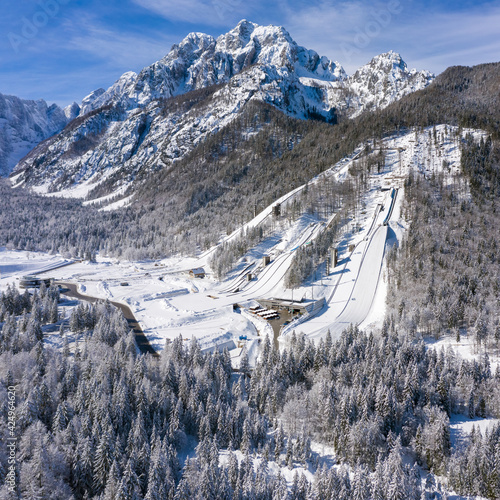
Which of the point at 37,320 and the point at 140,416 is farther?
the point at 37,320

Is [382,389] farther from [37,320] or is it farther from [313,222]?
[313,222]

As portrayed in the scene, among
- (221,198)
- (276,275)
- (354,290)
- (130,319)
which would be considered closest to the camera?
(130,319)

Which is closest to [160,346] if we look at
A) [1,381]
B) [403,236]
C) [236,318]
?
[236,318]

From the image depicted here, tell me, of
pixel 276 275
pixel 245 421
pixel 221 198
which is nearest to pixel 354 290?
pixel 276 275

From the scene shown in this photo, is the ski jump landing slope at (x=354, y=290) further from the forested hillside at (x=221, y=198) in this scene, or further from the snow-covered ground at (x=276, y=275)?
the forested hillside at (x=221, y=198)

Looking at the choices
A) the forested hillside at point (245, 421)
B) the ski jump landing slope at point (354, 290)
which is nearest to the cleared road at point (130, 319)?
the forested hillside at point (245, 421)

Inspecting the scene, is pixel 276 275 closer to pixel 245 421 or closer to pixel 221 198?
pixel 245 421

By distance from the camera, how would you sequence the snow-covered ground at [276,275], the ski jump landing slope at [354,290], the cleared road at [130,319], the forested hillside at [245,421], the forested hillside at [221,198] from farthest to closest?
the forested hillside at [221,198]
the snow-covered ground at [276,275]
the ski jump landing slope at [354,290]
the cleared road at [130,319]
the forested hillside at [245,421]

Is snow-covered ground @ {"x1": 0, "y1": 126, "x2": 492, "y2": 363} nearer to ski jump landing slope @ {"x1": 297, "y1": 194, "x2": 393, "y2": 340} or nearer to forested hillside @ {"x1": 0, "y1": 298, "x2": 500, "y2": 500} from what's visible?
ski jump landing slope @ {"x1": 297, "y1": 194, "x2": 393, "y2": 340}

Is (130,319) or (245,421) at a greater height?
(130,319)
